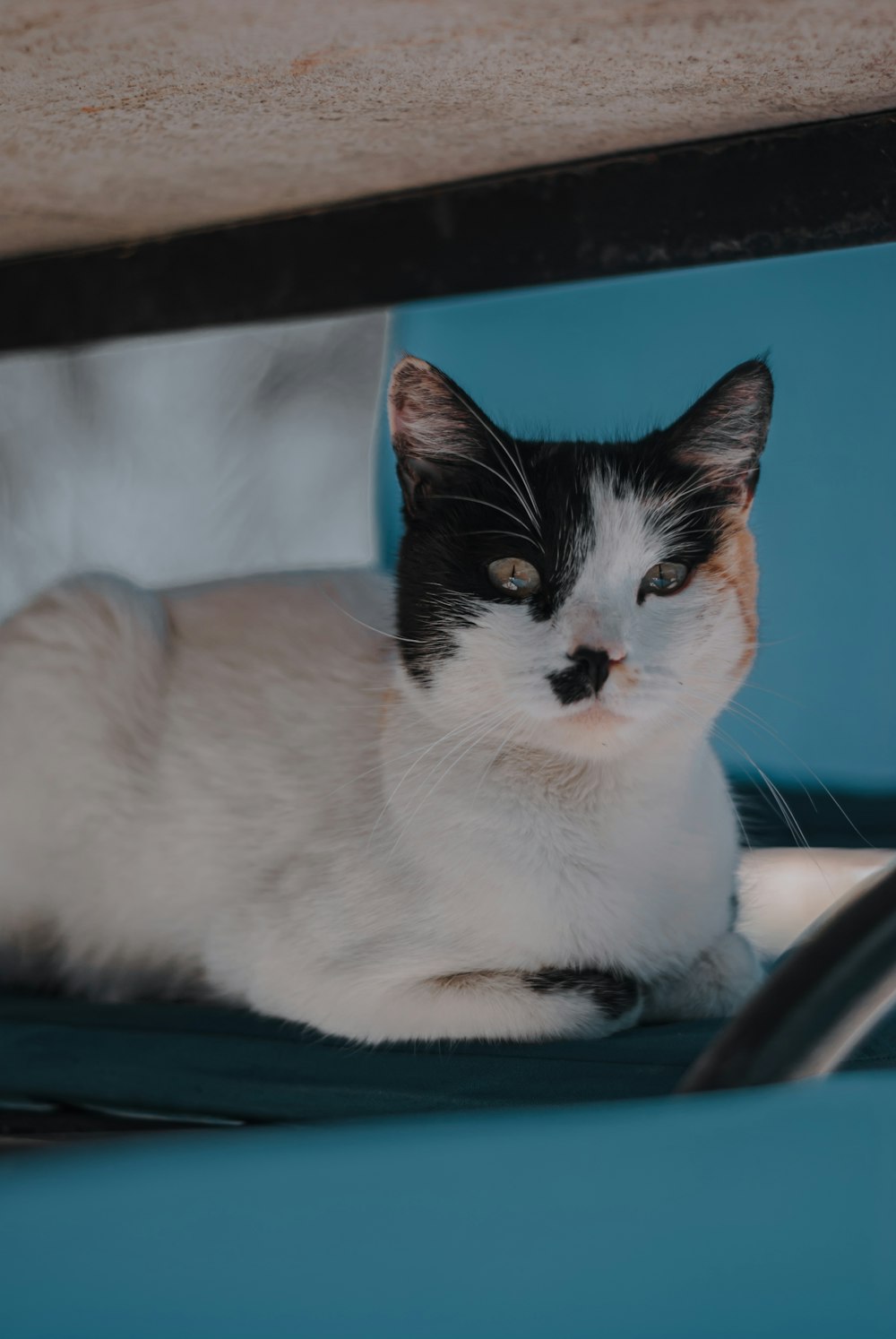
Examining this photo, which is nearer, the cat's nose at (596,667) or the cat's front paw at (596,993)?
the cat's nose at (596,667)

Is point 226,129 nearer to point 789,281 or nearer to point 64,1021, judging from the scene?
point 789,281

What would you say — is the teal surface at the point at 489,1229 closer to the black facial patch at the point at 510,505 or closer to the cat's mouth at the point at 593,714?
the cat's mouth at the point at 593,714

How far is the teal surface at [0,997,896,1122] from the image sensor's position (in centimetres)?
107

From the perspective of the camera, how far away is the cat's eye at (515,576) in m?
1.18

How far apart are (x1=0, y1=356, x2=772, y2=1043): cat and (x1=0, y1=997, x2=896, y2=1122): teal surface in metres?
0.03

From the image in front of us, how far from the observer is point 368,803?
1360mm

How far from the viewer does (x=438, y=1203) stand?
2.82 ft

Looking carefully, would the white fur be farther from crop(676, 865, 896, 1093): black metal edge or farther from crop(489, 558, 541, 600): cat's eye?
crop(676, 865, 896, 1093): black metal edge

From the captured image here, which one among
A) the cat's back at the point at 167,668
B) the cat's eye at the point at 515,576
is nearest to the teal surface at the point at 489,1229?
the cat's eye at the point at 515,576

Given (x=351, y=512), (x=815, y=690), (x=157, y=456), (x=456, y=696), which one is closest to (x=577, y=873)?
(x=456, y=696)

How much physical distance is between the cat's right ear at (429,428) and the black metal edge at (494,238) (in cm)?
50

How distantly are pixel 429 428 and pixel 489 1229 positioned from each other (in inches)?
Answer: 30.2

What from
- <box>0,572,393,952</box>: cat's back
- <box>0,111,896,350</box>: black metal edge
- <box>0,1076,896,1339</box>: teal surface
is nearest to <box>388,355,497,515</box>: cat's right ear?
<box>0,572,393,952</box>: cat's back

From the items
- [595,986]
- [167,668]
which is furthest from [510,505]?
[167,668]
